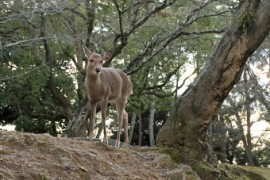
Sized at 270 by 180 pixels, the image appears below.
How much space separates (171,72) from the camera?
22.6 metres

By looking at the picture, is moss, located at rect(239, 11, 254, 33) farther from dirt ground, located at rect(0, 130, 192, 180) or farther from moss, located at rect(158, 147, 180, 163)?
dirt ground, located at rect(0, 130, 192, 180)

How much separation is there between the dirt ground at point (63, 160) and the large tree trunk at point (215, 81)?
115 cm

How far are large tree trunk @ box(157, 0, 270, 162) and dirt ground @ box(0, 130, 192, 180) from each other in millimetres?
1146

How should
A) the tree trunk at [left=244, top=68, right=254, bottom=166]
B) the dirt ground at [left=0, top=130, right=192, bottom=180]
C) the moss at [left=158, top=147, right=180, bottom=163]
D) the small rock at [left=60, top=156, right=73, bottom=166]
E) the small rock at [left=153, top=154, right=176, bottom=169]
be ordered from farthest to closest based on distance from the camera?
the tree trunk at [left=244, top=68, right=254, bottom=166], the moss at [left=158, top=147, right=180, bottom=163], the small rock at [left=153, top=154, right=176, bottom=169], the small rock at [left=60, top=156, right=73, bottom=166], the dirt ground at [left=0, top=130, right=192, bottom=180]

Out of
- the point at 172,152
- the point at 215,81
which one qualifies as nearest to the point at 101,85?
the point at 172,152

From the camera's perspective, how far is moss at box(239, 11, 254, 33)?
9430 millimetres

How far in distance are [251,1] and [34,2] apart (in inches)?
353

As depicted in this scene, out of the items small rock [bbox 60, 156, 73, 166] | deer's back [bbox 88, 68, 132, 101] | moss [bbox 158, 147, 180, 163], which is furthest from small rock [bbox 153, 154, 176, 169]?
small rock [bbox 60, 156, 73, 166]

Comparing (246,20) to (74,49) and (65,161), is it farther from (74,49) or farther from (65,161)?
(74,49)

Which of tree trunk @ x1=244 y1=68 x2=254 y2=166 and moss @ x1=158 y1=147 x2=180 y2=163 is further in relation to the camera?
tree trunk @ x1=244 y1=68 x2=254 y2=166

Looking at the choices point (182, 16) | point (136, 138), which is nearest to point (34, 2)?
point (182, 16)

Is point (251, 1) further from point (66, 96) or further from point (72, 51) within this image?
point (66, 96)

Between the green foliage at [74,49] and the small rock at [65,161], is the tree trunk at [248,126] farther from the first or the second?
the small rock at [65,161]

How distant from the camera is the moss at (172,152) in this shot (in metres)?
9.35
